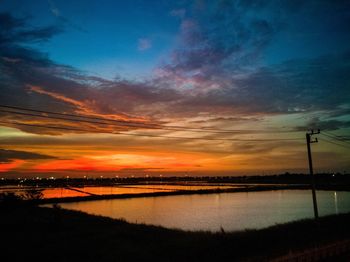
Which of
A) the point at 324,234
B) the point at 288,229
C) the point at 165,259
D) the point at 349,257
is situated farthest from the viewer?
the point at 288,229

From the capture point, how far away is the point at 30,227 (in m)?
23.8

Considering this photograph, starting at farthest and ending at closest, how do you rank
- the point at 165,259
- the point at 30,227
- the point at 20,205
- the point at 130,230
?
the point at 20,205 < the point at 30,227 < the point at 130,230 < the point at 165,259

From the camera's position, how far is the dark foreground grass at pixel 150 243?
14.5m

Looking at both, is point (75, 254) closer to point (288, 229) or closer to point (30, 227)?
point (30, 227)

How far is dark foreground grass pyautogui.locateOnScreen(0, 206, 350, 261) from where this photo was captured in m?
14.5

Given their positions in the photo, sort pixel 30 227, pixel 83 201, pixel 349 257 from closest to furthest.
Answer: pixel 349 257 → pixel 30 227 → pixel 83 201

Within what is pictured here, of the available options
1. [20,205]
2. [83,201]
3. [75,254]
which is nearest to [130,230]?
[75,254]

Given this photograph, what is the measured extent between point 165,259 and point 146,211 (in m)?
30.0

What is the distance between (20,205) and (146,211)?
636 inches

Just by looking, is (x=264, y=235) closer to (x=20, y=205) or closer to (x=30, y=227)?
(x=30, y=227)

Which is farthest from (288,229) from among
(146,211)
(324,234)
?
(146,211)

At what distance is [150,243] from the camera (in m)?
18.1

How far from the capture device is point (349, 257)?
1141 centimetres

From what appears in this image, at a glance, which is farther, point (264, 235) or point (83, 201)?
point (83, 201)
